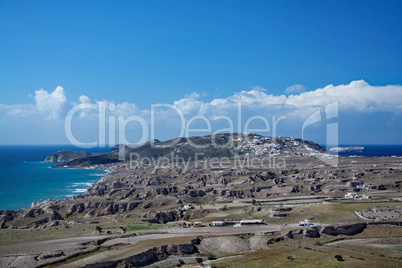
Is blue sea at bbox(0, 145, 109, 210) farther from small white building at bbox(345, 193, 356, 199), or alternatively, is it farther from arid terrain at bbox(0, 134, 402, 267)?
small white building at bbox(345, 193, 356, 199)

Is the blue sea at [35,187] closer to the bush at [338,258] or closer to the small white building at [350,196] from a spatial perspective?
the small white building at [350,196]

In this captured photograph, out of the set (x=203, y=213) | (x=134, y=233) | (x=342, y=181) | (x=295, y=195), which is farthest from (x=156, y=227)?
(x=342, y=181)

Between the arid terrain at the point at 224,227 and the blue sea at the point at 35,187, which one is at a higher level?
the arid terrain at the point at 224,227

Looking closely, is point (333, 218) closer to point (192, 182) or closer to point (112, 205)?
point (112, 205)

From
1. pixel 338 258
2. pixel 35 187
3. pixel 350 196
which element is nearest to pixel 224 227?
pixel 338 258

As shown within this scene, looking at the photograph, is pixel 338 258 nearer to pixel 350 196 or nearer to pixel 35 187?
pixel 350 196

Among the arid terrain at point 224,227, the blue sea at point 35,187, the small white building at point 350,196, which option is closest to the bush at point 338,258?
the arid terrain at point 224,227

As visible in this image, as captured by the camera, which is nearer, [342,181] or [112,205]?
[112,205]

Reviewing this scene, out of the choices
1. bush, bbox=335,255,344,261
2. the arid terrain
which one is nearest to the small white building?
the arid terrain
